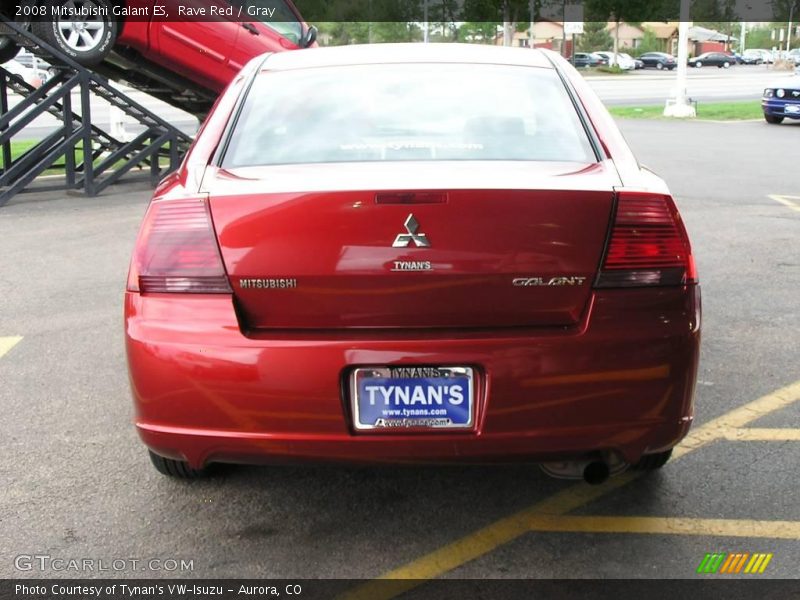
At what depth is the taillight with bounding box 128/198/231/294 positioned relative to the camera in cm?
276

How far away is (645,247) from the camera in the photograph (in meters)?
2.79

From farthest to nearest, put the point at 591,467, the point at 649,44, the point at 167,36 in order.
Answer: the point at 649,44
the point at 167,36
the point at 591,467

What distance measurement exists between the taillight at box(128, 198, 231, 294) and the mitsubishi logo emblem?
527 mm

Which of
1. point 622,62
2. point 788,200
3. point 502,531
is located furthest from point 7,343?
point 622,62

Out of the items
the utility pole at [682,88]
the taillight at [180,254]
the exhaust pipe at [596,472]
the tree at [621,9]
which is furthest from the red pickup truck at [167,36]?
the tree at [621,9]

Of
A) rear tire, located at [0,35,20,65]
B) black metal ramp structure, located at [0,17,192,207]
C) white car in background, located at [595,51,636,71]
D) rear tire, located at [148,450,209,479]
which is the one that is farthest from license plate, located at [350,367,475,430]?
white car in background, located at [595,51,636,71]

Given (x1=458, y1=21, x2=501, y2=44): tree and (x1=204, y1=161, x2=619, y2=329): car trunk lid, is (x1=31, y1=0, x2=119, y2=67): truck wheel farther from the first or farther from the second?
(x1=458, y1=21, x2=501, y2=44): tree

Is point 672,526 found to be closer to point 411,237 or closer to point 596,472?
point 596,472

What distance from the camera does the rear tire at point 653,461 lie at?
335cm

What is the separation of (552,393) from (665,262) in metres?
0.55

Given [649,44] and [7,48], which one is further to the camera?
[649,44]

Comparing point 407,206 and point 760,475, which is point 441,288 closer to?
point 407,206

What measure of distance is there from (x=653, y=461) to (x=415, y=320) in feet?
4.09

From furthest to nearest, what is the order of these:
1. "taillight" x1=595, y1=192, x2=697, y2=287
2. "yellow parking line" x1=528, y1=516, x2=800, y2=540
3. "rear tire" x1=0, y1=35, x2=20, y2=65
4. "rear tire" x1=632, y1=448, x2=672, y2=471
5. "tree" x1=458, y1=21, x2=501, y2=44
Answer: "tree" x1=458, y1=21, x2=501, y2=44
"rear tire" x1=0, y1=35, x2=20, y2=65
"rear tire" x1=632, y1=448, x2=672, y2=471
"yellow parking line" x1=528, y1=516, x2=800, y2=540
"taillight" x1=595, y1=192, x2=697, y2=287
